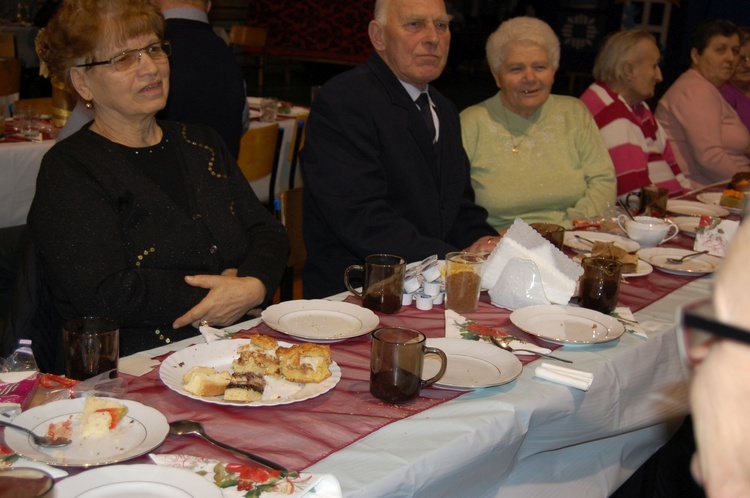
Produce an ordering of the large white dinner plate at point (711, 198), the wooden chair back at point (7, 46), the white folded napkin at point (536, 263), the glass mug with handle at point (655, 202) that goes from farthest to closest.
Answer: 1. the wooden chair back at point (7, 46)
2. the large white dinner plate at point (711, 198)
3. the glass mug with handle at point (655, 202)
4. the white folded napkin at point (536, 263)

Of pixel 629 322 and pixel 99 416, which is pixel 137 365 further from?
pixel 629 322

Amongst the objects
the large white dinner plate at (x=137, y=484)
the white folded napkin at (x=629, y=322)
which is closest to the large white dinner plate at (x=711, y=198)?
the white folded napkin at (x=629, y=322)

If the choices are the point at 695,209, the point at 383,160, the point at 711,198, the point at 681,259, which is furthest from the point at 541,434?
the point at 711,198

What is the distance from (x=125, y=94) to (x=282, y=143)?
307 cm

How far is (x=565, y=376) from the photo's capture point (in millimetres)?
1739

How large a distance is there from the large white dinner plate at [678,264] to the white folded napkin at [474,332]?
0.85 meters

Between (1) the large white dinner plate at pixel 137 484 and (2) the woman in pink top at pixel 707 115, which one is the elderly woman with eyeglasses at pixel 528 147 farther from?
(1) the large white dinner plate at pixel 137 484

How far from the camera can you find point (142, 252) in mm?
2230

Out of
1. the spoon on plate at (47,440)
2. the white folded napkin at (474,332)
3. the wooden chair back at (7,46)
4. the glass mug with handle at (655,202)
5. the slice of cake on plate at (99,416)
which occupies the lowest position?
the white folded napkin at (474,332)

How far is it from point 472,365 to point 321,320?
1.31 ft

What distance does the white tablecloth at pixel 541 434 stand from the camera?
1405 mm

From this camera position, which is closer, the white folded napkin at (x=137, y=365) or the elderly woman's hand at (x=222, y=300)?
the white folded napkin at (x=137, y=365)

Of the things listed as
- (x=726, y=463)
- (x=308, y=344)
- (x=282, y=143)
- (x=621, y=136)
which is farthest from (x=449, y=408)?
(x=282, y=143)

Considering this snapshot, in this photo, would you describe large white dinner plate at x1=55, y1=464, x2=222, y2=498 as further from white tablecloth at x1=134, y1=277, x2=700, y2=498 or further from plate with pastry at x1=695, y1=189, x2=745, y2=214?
plate with pastry at x1=695, y1=189, x2=745, y2=214
